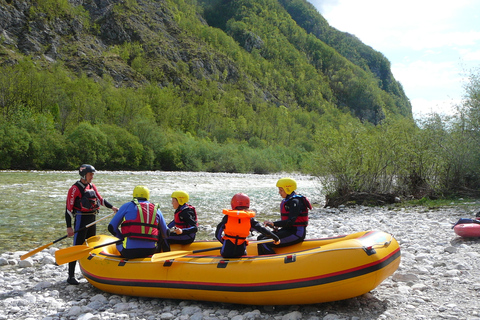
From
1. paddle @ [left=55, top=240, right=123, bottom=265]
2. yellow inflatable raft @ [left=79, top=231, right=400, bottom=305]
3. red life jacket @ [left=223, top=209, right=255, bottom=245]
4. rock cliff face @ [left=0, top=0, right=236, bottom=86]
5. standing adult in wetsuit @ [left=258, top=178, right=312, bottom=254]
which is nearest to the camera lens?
yellow inflatable raft @ [left=79, top=231, right=400, bottom=305]

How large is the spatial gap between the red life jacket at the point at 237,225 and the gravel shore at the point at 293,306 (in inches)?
32.1

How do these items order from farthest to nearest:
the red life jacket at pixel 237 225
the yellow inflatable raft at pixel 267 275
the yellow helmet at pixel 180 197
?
the yellow helmet at pixel 180 197 → the red life jacket at pixel 237 225 → the yellow inflatable raft at pixel 267 275

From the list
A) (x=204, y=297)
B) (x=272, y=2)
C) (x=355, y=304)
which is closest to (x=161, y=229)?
(x=204, y=297)

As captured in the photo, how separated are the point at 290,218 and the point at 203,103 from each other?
233 ft

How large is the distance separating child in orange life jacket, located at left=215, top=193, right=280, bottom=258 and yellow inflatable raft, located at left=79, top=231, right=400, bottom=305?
168mm

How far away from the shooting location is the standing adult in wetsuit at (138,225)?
4.42m

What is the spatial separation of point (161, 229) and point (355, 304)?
2.59 meters

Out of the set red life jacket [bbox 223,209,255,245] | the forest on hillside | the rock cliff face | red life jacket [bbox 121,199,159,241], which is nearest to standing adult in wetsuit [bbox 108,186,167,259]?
red life jacket [bbox 121,199,159,241]

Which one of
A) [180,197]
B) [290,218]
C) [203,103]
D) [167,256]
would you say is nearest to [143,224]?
[167,256]

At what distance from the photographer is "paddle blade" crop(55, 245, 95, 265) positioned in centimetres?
473

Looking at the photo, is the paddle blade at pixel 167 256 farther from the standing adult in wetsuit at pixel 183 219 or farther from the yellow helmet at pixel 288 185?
the yellow helmet at pixel 288 185

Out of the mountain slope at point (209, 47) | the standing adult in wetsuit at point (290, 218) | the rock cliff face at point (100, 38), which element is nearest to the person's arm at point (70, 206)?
the standing adult in wetsuit at point (290, 218)

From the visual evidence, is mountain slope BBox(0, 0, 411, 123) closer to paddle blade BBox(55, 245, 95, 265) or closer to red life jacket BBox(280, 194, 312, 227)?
red life jacket BBox(280, 194, 312, 227)

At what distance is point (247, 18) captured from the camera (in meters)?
135
